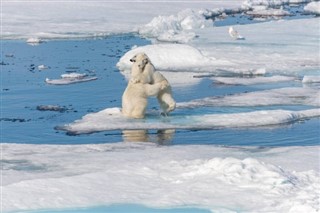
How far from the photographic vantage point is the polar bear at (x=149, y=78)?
10297 mm

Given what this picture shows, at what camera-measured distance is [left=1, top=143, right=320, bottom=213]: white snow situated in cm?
539

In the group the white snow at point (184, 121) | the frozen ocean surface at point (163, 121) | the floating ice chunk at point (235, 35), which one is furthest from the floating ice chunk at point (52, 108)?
the floating ice chunk at point (235, 35)

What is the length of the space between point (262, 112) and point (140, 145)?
8.60 ft

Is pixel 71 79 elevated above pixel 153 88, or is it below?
below

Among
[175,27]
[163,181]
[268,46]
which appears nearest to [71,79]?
[268,46]

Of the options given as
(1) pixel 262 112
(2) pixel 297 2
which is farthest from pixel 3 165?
(2) pixel 297 2

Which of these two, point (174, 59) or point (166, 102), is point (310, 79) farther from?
point (166, 102)

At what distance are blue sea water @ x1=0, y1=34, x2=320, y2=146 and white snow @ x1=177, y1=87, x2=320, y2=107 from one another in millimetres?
297

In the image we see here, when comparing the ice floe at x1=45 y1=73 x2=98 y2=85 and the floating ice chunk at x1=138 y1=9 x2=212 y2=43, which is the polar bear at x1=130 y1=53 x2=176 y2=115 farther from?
the floating ice chunk at x1=138 y1=9 x2=212 y2=43

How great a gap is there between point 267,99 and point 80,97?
3.10m

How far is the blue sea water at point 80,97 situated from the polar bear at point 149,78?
0.35 meters

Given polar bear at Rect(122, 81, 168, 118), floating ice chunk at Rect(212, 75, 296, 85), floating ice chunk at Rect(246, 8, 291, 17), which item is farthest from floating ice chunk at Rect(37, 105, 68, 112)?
floating ice chunk at Rect(246, 8, 291, 17)

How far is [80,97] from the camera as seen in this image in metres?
Result: 12.2

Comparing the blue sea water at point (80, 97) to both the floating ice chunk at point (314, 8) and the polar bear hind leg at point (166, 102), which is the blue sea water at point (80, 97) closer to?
the polar bear hind leg at point (166, 102)
